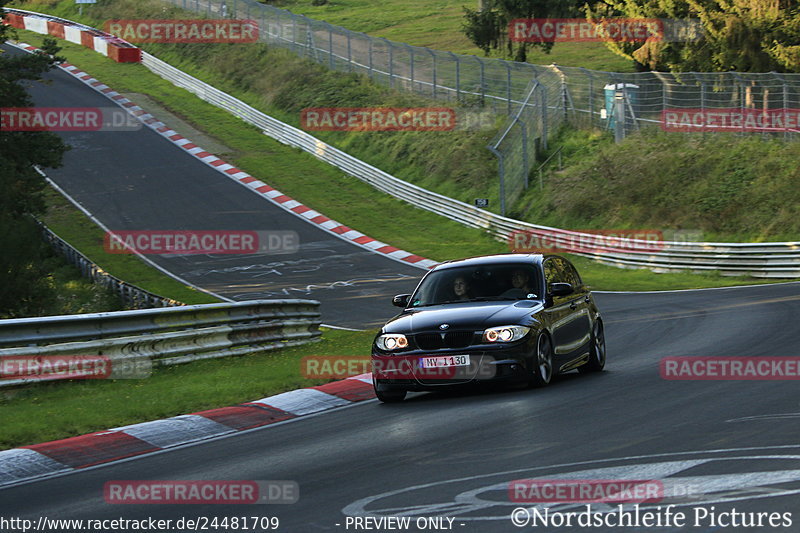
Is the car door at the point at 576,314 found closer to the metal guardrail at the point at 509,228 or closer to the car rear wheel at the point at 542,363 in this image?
the car rear wheel at the point at 542,363

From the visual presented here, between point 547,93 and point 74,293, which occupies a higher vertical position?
point 547,93

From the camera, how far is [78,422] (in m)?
10.5

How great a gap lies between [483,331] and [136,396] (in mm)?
3892

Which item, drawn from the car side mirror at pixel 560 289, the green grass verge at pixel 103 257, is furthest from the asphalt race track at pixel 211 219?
the car side mirror at pixel 560 289

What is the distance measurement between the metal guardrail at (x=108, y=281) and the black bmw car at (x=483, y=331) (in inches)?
483

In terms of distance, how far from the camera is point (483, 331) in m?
11.2

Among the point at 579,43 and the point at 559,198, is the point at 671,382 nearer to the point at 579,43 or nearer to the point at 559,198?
the point at 559,198

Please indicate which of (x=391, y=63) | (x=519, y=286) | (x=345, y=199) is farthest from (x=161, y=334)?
(x=391, y=63)

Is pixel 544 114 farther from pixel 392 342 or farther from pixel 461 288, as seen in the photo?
pixel 392 342

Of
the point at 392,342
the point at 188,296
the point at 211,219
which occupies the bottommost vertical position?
the point at 211,219

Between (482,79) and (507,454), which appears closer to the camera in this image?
(507,454)

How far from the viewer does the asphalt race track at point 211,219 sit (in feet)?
93.3

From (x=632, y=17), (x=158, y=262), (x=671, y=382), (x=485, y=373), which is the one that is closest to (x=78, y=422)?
(x=485, y=373)

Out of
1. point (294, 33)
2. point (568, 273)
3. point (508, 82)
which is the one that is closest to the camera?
point (568, 273)
